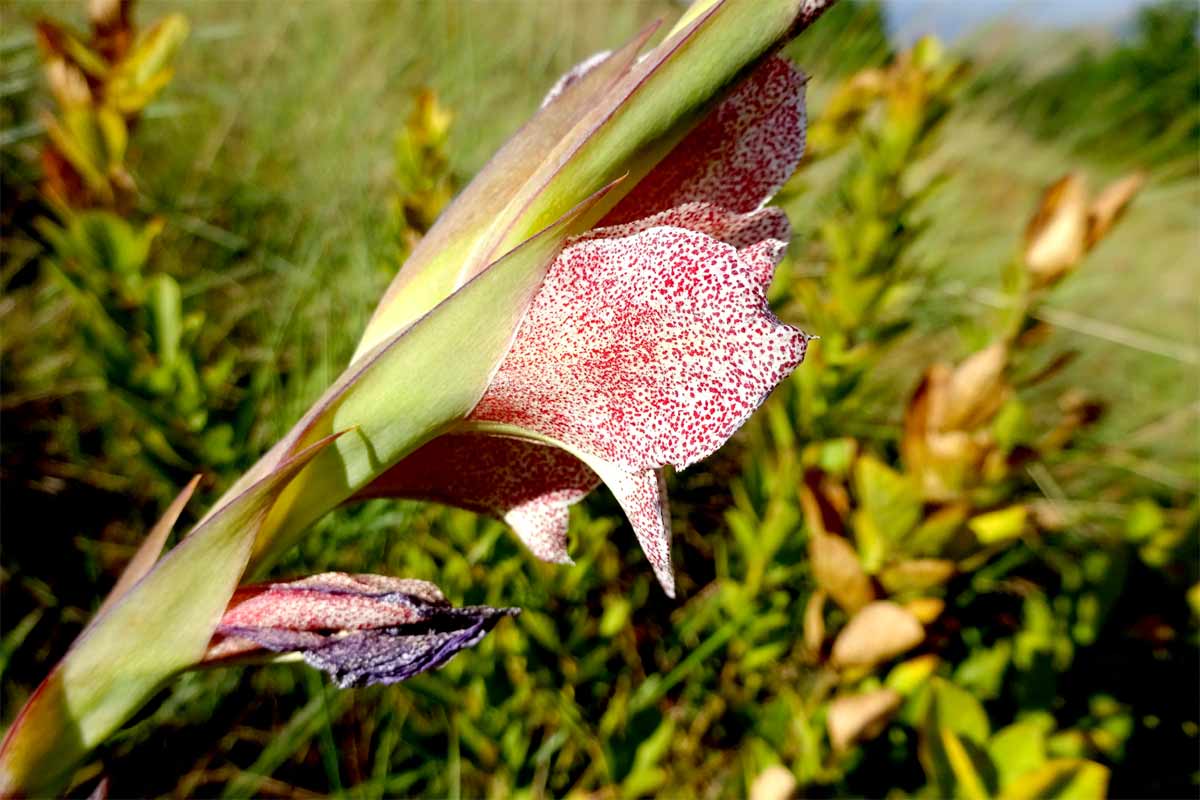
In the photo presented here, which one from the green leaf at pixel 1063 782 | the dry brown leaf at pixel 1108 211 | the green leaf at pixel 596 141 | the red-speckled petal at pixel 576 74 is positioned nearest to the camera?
the green leaf at pixel 596 141

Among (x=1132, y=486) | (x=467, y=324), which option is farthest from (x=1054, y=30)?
(x=467, y=324)

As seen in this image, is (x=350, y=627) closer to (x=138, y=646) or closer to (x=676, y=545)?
(x=138, y=646)

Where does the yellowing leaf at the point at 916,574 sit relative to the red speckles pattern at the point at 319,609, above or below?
below

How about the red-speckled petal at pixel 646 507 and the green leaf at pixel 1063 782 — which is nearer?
the red-speckled petal at pixel 646 507

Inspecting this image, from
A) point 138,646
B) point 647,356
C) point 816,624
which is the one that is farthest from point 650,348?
point 816,624

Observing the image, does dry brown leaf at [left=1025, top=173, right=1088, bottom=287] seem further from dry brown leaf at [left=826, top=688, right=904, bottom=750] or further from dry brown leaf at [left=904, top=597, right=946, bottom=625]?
Result: dry brown leaf at [left=826, top=688, right=904, bottom=750]

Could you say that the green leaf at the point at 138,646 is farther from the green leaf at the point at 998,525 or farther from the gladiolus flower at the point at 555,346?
the green leaf at the point at 998,525

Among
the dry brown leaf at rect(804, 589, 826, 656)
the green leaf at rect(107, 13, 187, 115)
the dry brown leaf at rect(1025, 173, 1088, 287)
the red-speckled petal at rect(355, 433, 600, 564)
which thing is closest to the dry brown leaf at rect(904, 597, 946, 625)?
the dry brown leaf at rect(804, 589, 826, 656)

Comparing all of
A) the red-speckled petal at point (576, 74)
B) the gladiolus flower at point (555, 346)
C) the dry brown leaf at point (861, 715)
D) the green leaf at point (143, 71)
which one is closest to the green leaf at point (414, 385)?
the gladiolus flower at point (555, 346)
